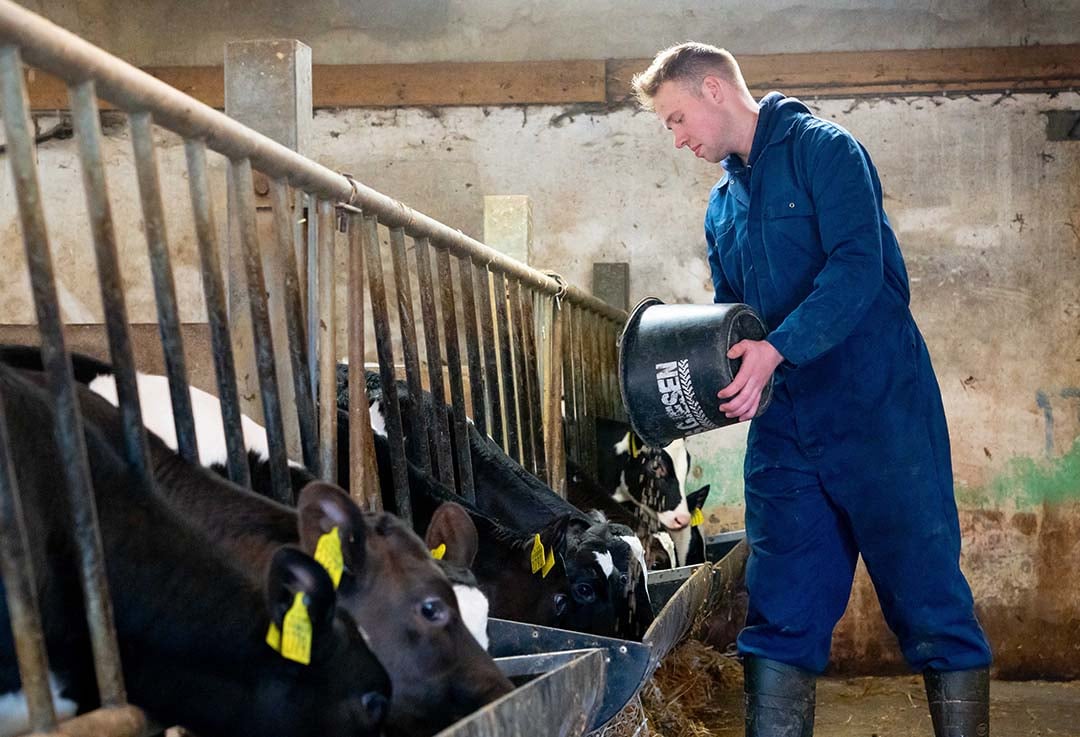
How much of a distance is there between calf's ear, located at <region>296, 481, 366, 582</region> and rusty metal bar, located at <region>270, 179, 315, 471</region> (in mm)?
598

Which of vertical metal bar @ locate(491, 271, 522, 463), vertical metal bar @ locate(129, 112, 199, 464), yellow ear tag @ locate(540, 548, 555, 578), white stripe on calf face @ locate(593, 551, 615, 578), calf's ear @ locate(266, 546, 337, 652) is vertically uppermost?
vertical metal bar @ locate(129, 112, 199, 464)

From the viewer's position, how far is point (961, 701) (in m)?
3.02

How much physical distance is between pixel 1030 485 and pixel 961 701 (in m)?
3.94

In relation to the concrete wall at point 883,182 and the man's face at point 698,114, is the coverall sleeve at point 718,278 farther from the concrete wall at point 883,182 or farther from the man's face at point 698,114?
the concrete wall at point 883,182

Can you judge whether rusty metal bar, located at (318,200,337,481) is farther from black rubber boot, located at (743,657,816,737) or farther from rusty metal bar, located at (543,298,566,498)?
rusty metal bar, located at (543,298,566,498)

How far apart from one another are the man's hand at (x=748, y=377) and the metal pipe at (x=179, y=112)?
0.91 meters

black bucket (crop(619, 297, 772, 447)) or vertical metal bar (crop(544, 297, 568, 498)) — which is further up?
black bucket (crop(619, 297, 772, 447))

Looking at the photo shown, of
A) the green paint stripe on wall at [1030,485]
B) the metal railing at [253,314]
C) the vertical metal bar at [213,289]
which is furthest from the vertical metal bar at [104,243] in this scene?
the green paint stripe on wall at [1030,485]

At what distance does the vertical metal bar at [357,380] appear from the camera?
9.61ft

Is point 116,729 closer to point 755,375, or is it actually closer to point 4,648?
point 4,648

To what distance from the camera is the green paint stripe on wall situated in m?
6.61

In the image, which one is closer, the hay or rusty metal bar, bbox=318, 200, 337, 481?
rusty metal bar, bbox=318, 200, 337, 481

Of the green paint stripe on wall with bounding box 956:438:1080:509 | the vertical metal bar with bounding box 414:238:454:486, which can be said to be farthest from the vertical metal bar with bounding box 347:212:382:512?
the green paint stripe on wall with bounding box 956:438:1080:509

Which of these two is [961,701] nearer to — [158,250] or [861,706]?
[158,250]
